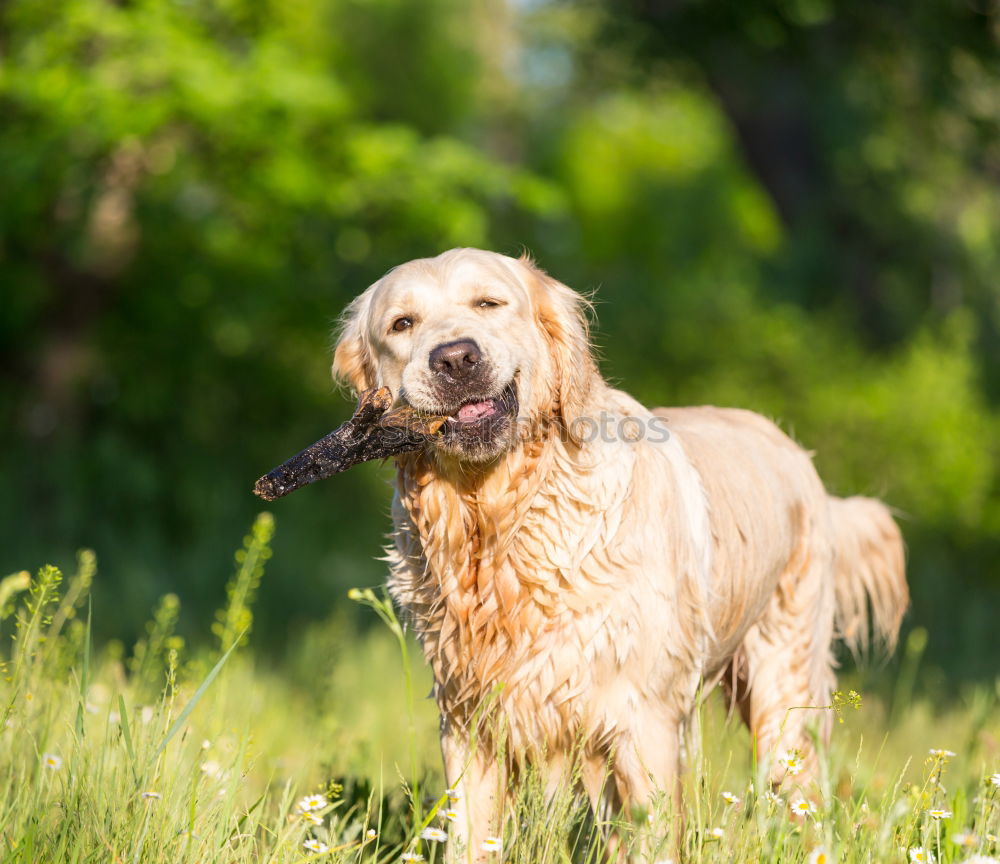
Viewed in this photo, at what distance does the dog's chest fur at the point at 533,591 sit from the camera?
3.21m

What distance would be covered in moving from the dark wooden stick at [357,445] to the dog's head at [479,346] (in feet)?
0.21

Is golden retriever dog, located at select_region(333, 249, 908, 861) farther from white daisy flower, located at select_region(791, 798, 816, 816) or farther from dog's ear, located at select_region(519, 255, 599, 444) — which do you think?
white daisy flower, located at select_region(791, 798, 816, 816)

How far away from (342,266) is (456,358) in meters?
8.88

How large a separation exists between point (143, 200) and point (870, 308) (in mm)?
7945

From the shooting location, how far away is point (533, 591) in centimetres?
330

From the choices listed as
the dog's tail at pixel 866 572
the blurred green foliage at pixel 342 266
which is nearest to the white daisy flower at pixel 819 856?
the dog's tail at pixel 866 572

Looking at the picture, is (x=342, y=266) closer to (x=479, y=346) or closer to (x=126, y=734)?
(x=479, y=346)

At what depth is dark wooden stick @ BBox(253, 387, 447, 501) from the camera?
3406 mm

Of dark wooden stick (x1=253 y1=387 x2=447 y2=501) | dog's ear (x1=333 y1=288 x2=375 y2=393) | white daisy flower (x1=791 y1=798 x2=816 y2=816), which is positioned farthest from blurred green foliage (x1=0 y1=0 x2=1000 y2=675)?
white daisy flower (x1=791 y1=798 x2=816 y2=816)

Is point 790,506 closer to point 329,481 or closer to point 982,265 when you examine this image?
point 329,481

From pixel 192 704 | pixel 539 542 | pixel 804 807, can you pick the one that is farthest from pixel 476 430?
pixel 804 807

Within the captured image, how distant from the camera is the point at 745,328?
12.2 metres

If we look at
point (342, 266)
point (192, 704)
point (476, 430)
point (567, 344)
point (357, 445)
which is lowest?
point (342, 266)

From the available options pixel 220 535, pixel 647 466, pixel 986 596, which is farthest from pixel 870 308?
pixel 647 466
